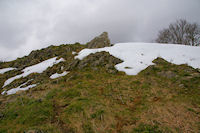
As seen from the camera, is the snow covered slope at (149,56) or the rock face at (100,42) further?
the rock face at (100,42)

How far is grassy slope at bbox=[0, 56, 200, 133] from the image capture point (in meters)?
4.99

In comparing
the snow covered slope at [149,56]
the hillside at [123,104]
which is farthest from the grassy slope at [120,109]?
the snow covered slope at [149,56]

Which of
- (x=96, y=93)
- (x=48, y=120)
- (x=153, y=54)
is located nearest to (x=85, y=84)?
(x=96, y=93)

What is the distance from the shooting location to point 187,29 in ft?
99.6

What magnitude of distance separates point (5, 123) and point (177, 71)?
1641cm

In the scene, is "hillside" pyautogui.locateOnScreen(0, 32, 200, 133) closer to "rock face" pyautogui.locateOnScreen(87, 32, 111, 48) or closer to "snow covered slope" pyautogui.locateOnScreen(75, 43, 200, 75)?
"snow covered slope" pyautogui.locateOnScreen(75, 43, 200, 75)

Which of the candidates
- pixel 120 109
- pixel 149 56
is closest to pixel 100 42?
pixel 149 56

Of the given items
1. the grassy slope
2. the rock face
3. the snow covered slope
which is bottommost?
the grassy slope

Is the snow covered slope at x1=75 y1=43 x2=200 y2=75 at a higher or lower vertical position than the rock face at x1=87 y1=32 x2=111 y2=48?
lower

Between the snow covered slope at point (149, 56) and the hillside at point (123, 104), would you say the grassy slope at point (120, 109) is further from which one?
the snow covered slope at point (149, 56)

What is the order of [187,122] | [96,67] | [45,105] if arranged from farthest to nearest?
[96,67] < [45,105] < [187,122]

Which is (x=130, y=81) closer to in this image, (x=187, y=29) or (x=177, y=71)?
(x=177, y=71)

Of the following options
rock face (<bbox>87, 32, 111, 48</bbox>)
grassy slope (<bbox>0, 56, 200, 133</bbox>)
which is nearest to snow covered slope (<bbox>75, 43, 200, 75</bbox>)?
grassy slope (<bbox>0, 56, 200, 133</bbox>)

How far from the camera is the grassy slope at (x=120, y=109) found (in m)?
4.99
